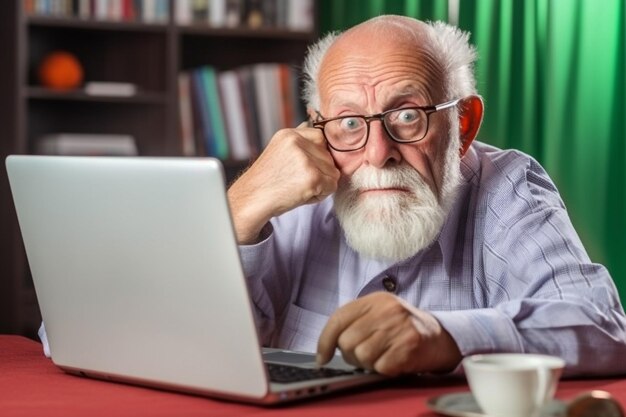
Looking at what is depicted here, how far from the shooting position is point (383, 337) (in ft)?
4.29

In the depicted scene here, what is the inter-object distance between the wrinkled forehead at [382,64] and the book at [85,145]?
192 cm

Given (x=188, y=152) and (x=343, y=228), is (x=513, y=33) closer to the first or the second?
(x=188, y=152)

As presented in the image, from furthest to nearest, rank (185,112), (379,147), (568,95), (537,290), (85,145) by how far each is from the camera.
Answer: (185,112) → (85,145) → (568,95) → (379,147) → (537,290)

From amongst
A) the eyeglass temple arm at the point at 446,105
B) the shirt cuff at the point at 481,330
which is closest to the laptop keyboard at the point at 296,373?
the shirt cuff at the point at 481,330

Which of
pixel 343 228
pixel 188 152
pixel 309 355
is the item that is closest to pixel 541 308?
pixel 309 355

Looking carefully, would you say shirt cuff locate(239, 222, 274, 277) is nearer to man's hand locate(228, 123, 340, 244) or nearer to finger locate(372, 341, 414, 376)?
man's hand locate(228, 123, 340, 244)

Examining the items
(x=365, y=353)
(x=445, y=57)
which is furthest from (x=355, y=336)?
(x=445, y=57)

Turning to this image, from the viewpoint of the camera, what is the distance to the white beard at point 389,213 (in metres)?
1.77

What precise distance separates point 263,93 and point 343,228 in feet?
7.23

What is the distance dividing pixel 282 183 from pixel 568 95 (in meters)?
1.63

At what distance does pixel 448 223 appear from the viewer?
1841 millimetres

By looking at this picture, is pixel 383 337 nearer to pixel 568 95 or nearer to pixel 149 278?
pixel 149 278

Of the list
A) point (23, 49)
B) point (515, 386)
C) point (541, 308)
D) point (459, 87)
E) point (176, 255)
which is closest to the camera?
point (515, 386)

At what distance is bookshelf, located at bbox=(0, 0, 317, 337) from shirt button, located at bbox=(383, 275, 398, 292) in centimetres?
211
